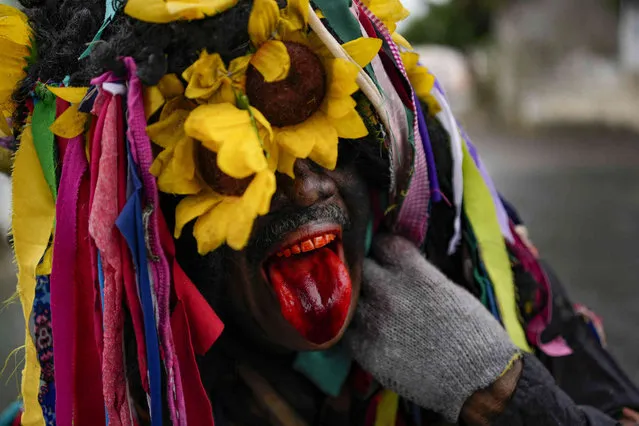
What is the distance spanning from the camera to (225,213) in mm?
948

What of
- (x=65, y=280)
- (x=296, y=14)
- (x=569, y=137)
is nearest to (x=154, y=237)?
(x=65, y=280)

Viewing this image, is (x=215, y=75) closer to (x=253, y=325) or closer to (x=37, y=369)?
→ (x=253, y=325)

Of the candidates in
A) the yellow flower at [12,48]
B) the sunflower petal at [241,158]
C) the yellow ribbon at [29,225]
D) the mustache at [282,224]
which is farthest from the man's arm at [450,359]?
the yellow flower at [12,48]

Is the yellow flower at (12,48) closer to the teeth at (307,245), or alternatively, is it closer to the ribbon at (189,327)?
Result: the ribbon at (189,327)

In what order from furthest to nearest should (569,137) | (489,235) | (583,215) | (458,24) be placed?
1. (458,24)
2. (569,137)
3. (583,215)
4. (489,235)

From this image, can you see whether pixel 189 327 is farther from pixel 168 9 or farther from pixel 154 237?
pixel 168 9

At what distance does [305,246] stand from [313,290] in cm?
7

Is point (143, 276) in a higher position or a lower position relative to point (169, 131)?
lower

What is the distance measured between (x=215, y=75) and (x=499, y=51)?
9400 mm

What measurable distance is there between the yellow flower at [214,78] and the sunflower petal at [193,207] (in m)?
0.14

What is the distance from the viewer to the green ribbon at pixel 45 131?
1053 millimetres

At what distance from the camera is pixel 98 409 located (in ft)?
3.55

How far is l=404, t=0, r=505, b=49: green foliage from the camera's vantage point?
15631mm

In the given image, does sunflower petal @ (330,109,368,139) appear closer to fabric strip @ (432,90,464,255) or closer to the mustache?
the mustache
